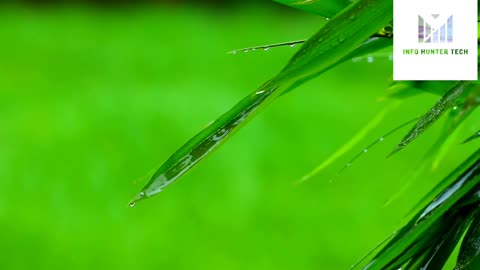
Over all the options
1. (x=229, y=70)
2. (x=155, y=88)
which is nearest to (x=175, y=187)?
(x=155, y=88)

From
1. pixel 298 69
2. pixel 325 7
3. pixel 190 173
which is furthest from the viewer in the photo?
pixel 190 173

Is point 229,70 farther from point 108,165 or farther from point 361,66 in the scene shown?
point 108,165

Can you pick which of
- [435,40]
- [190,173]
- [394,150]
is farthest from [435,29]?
[190,173]

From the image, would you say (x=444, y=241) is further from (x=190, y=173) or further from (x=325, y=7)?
(x=190, y=173)

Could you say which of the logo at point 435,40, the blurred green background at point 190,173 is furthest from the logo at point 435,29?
the blurred green background at point 190,173

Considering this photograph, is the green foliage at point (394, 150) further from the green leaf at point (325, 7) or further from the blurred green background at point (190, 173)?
the blurred green background at point (190, 173)

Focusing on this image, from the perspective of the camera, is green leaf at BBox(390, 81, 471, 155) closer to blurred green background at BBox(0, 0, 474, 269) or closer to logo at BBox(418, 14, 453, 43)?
logo at BBox(418, 14, 453, 43)
